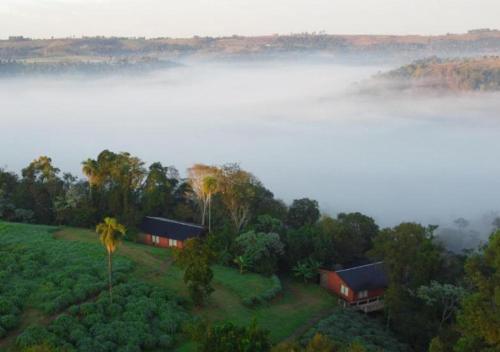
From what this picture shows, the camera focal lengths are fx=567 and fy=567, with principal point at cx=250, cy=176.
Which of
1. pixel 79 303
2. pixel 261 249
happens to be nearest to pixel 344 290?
pixel 261 249

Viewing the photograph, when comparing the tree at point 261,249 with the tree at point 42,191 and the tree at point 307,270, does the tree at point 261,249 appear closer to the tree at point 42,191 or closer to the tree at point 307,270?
the tree at point 307,270

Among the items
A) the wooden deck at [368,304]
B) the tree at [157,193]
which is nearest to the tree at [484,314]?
the wooden deck at [368,304]

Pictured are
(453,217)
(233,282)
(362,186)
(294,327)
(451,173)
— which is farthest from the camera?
(451,173)

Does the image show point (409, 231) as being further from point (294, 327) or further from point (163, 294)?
point (163, 294)

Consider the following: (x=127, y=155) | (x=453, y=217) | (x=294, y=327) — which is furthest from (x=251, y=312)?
(x=453, y=217)

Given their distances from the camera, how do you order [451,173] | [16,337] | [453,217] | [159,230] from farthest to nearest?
1. [451,173]
2. [453,217]
3. [159,230]
4. [16,337]

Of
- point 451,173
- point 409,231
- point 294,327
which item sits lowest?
point 451,173
